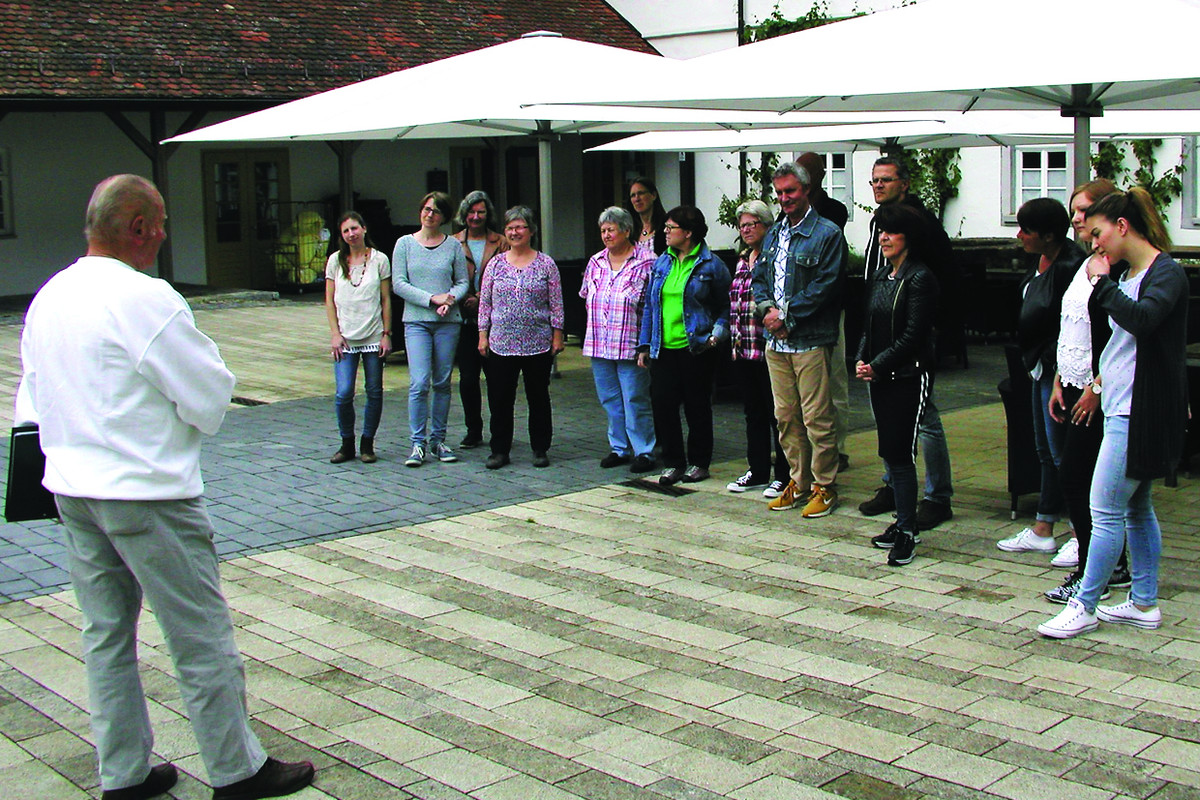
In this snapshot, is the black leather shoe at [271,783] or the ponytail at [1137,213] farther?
the ponytail at [1137,213]

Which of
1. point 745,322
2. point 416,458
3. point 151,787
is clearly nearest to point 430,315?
point 416,458

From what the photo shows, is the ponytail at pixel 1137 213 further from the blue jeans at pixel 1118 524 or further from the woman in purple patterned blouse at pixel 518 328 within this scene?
the woman in purple patterned blouse at pixel 518 328

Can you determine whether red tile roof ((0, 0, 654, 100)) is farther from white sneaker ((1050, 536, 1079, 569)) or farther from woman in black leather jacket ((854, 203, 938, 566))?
white sneaker ((1050, 536, 1079, 569))

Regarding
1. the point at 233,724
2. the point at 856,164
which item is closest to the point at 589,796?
the point at 233,724

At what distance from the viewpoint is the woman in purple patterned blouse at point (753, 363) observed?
7.84 metres

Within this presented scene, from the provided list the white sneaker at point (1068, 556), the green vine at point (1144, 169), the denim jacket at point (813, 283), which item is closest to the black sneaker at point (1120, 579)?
the white sneaker at point (1068, 556)

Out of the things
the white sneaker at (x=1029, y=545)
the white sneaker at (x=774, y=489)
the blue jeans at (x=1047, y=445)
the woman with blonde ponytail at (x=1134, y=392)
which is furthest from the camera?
the white sneaker at (x=774, y=489)

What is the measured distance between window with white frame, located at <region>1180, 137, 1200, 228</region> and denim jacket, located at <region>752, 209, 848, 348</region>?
569 inches

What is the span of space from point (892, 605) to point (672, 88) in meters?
3.24

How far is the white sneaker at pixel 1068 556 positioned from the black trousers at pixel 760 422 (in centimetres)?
188

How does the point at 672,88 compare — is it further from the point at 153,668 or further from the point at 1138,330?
the point at 153,668

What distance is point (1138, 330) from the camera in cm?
511

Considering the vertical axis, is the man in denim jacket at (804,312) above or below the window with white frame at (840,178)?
below

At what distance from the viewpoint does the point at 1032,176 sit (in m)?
22.0
